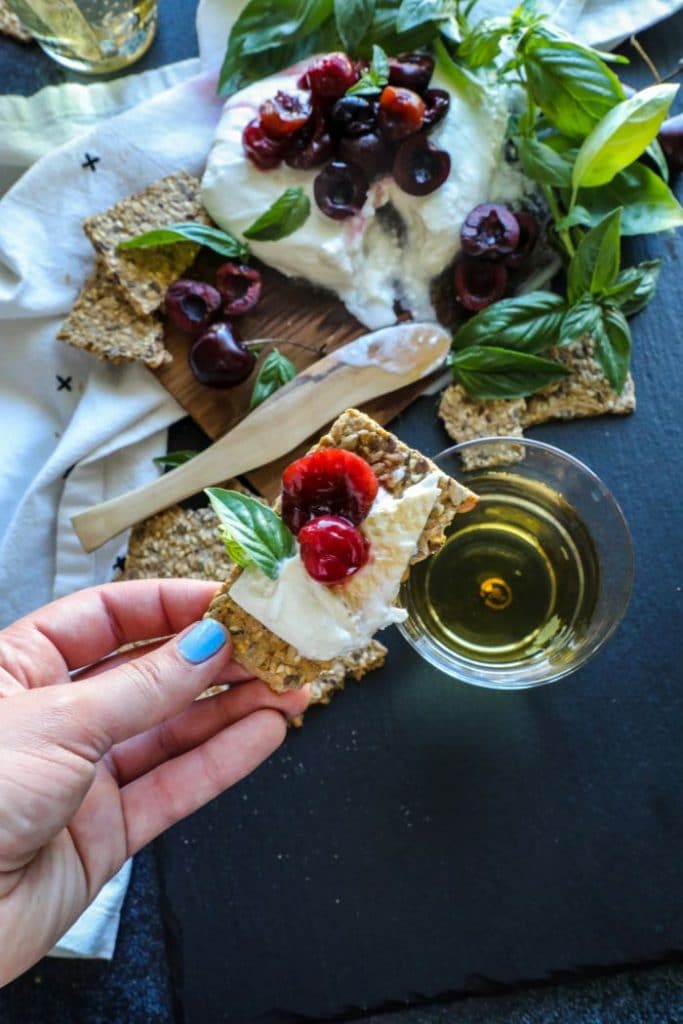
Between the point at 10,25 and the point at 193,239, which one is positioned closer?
the point at 193,239

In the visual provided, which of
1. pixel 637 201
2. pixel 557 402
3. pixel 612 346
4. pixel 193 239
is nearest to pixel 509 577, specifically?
pixel 557 402

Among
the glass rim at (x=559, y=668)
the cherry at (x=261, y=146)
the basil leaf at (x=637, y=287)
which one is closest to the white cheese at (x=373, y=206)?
the cherry at (x=261, y=146)

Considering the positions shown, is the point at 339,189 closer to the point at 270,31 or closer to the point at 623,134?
the point at 270,31

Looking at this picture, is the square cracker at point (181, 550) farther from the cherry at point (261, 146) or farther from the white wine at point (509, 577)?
the cherry at point (261, 146)

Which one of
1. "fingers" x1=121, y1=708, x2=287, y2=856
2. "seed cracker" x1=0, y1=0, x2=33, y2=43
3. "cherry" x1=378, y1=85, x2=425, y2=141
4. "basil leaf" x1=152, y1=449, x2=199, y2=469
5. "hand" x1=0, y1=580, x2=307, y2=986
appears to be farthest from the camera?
"seed cracker" x1=0, y1=0, x2=33, y2=43

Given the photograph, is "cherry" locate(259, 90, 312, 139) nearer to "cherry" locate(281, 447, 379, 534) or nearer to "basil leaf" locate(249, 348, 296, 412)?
"basil leaf" locate(249, 348, 296, 412)

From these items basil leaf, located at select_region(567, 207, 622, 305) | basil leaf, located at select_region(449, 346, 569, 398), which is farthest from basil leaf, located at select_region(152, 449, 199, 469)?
basil leaf, located at select_region(567, 207, 622, 305)
